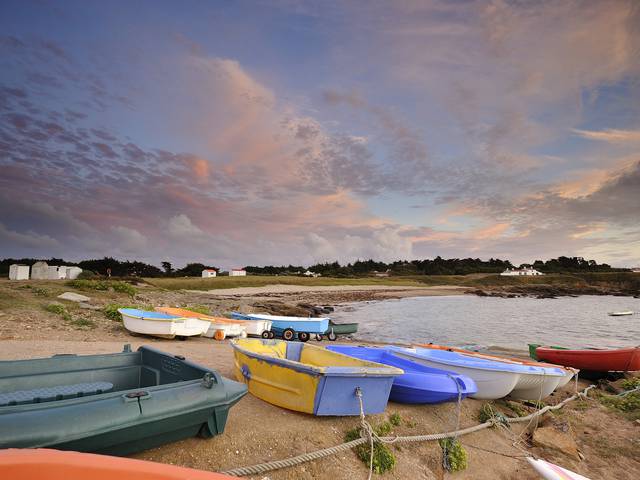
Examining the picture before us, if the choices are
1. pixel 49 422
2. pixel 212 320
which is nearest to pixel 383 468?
pixel 49 422

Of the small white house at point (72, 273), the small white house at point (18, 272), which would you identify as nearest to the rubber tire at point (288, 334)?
the small white house at point (72, 273)

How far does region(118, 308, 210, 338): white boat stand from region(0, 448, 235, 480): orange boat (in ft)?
42.6

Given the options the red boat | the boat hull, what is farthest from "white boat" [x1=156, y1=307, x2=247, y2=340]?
the red boat

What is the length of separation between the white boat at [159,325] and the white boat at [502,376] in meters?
8.69

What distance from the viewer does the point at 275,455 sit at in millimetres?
5445

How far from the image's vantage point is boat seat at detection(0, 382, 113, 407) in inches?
174

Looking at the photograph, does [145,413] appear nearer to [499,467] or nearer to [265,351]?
[265,351]

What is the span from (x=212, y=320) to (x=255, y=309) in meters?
12.5

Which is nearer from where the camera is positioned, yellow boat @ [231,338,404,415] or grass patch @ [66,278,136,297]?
yellow boat @ [231,338,404,415]

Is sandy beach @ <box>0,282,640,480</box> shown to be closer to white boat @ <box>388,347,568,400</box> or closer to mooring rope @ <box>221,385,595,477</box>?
mooring rope @ <box>221,385,595,477</box>

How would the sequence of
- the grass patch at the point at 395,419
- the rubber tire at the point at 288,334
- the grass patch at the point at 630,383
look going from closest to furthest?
the grass patch at the point at 395,419 → the grass patch at the point at 630,383 → the rubber tire at the point at 288,334

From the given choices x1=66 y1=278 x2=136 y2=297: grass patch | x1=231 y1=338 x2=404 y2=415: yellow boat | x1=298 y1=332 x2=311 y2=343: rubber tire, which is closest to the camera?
x1=231 y1=338 x2=404 y2=415: yellow boat

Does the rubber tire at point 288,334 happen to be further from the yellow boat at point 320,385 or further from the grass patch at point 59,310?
the yellow boat at point 320,385

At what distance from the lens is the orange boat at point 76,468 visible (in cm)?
233
